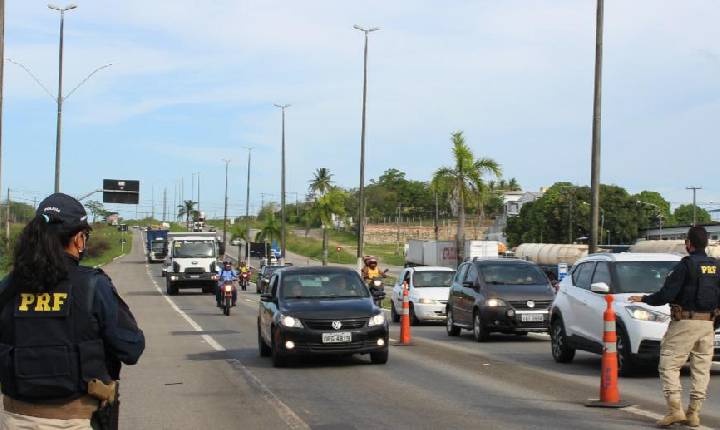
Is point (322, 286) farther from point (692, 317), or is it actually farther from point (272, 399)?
point (692, 317)

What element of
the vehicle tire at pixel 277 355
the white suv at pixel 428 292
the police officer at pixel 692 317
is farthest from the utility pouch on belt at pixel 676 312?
the white suv at pixel 428 292

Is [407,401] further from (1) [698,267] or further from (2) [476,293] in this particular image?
(2) [476,293]

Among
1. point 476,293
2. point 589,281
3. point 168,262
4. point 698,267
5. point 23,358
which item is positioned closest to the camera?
point 23,358

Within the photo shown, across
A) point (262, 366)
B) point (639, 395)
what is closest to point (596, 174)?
point (262, 366)

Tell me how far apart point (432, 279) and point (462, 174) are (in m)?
18.6

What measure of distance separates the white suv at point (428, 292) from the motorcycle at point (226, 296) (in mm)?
6620

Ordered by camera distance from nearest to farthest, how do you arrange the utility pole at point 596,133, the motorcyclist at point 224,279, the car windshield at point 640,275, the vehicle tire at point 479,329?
1. the car windshield at point 640,275
2. the vehicle tire at point 479,329
3. the utility pole at point 596,133
4. the motorcyclist at point 224,279

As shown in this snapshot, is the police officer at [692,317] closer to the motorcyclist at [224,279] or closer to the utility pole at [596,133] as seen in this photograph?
the utility pole at [596,133]

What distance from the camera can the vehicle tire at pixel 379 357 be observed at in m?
15.9

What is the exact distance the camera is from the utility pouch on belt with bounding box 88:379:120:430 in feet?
14.9

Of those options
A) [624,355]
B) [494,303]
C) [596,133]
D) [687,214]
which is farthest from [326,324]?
[687,214]

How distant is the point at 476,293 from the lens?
20.9 meters

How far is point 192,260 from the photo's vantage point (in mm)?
50281

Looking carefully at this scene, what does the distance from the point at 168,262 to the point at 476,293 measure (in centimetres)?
3222
